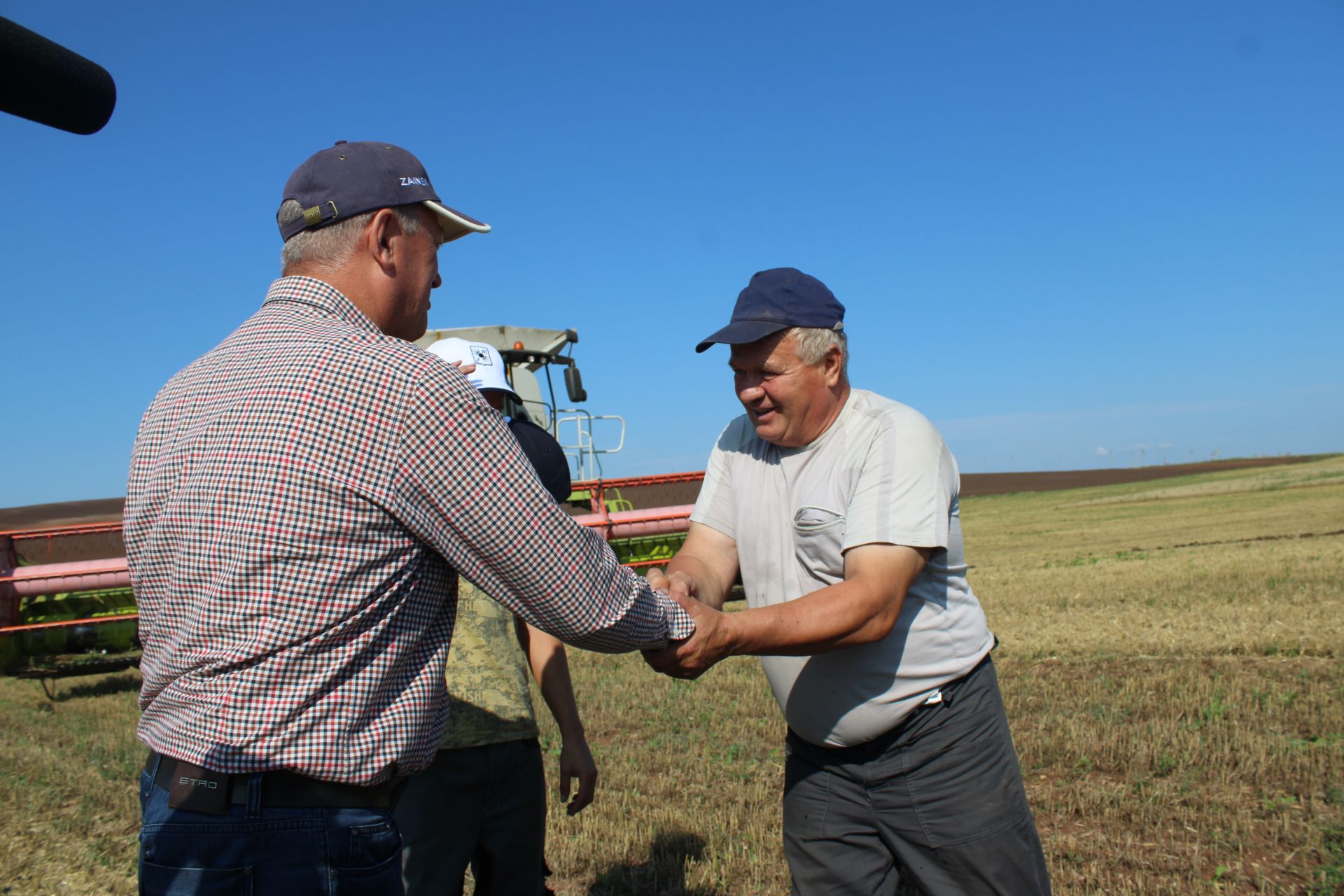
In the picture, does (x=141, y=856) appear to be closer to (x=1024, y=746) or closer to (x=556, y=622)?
(x=556, y=622)

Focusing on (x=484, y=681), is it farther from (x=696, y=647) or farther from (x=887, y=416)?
(x=887, y=416)

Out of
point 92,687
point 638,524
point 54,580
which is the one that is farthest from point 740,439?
point 92,687

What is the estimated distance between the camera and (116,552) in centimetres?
1180

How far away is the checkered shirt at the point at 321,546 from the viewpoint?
1.52 metres

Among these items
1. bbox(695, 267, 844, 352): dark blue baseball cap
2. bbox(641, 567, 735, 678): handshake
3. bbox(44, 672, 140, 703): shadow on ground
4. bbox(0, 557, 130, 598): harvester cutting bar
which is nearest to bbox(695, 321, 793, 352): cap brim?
bbox(695, 267, 844, 352): dark blue baseball cap

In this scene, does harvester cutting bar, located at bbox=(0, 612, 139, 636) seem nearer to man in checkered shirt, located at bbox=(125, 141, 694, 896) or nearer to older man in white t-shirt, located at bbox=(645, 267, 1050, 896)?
older man in white t-shirt, located at bbox=(645, 267, 1050, 896)

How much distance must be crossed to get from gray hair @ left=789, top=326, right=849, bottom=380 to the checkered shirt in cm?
119

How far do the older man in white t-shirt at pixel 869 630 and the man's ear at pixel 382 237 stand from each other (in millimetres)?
1054

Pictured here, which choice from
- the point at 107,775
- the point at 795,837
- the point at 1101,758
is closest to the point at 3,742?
the point at 107,775

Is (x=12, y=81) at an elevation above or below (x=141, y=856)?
above

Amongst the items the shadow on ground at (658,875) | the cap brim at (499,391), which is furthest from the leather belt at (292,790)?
the shadow on ground at (658,875)

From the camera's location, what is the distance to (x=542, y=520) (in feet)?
5.40

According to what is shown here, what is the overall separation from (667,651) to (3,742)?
24.5ft

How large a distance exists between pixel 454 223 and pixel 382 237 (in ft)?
0.67
